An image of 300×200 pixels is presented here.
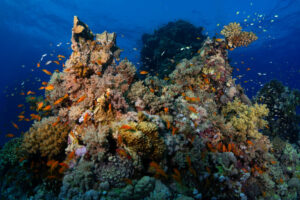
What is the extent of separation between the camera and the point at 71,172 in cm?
380

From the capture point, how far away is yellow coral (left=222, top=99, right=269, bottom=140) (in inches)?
242

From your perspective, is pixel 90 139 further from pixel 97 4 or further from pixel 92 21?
pixel 92 21

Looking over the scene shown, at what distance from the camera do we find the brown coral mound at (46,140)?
4.26m

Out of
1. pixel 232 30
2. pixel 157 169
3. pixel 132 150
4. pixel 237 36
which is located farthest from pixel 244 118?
pixel 232 30

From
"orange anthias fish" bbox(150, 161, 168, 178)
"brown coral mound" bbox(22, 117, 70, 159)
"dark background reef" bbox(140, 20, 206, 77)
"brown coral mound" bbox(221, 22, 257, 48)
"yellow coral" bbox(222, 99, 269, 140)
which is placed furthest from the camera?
"dark background reef" bbox(140, 20, 206, 77)

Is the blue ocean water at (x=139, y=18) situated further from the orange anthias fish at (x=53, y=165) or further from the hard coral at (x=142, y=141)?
the hard coral at (x=142, y=141)

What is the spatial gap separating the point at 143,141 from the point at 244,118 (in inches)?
203

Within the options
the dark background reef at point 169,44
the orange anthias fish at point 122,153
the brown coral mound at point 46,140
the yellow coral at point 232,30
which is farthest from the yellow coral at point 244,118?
the dark background reef at point 169,44

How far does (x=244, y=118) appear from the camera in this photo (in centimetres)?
653

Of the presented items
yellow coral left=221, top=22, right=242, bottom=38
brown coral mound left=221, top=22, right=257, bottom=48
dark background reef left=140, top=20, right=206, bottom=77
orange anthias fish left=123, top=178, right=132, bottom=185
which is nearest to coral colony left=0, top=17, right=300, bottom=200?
orange anthias fish left=123, top=178, right=132, bottom=185

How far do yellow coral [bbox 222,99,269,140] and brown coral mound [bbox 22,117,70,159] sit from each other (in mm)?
6297

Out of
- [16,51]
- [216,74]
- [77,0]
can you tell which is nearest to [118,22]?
[77,0]

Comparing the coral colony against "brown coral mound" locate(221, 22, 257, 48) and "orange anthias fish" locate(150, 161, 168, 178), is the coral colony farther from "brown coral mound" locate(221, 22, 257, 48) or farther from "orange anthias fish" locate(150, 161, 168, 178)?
"brown coral mound" locate(221, 22, 257, 48)

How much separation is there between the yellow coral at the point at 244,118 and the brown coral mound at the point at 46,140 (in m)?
6.30
